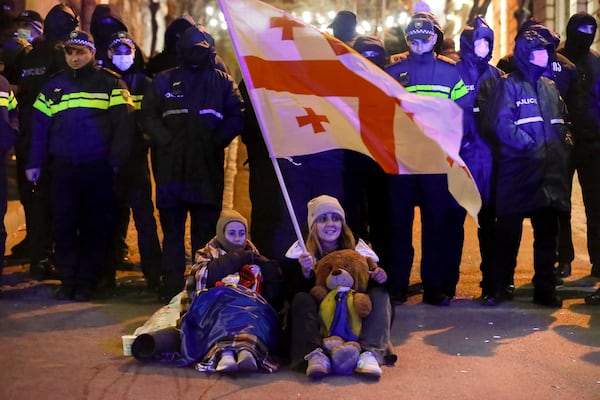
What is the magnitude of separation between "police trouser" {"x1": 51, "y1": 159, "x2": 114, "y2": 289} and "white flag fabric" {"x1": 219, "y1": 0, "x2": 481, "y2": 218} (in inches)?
97.5

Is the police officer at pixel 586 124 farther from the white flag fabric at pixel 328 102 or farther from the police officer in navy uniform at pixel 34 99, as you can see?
the police officer in navy uniform at pixel 34 99

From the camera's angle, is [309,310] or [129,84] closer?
[309,310]

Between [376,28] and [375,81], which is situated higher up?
[376,28]

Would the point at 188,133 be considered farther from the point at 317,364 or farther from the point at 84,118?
the point at 317,364

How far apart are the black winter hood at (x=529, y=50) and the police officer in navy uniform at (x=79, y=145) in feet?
10.5

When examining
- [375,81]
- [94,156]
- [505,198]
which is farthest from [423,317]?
[94,156]

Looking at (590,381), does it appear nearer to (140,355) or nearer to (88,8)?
(140,355)

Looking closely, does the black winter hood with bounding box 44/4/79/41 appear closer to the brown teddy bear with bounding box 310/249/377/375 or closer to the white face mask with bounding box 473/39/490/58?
the white face mask with bounding box 473/39/490/58

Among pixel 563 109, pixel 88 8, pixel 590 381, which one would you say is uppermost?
pixel 88 8

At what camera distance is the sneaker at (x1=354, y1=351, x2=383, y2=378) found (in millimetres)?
5242

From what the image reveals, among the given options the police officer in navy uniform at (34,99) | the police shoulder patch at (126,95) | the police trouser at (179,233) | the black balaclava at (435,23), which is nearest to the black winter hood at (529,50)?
the black balaclava at (435,23)

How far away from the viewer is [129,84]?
317 inches

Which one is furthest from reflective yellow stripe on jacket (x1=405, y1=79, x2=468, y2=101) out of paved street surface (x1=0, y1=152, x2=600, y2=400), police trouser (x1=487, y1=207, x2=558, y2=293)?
paved street surface (x1=0, y1=152, x2=600, y2=400)

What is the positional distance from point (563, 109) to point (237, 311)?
3.47 metres
